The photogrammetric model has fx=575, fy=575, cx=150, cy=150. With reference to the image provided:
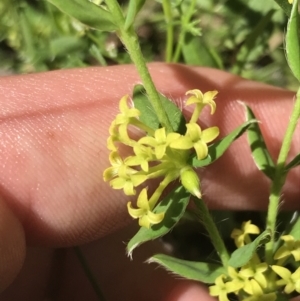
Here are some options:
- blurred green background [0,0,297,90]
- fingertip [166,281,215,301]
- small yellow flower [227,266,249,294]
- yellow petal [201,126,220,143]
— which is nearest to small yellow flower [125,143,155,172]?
yellow petal [201,126,220,143]

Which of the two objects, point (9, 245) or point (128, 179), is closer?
point (128, 179)

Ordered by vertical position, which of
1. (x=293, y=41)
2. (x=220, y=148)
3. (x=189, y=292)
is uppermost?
(x=293, y=41)

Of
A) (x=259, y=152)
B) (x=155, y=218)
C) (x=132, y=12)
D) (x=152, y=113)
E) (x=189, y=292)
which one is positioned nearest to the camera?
(x=132, y=12)

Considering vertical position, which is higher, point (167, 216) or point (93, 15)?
point (93, 15)

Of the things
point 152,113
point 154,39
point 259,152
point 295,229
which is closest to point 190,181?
point 152,113

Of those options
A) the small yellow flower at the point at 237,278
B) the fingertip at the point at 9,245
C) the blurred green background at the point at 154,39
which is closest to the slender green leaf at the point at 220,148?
the small yellow flower at the point at 237,278

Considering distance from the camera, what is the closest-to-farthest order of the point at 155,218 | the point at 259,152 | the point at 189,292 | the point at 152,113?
the point at 155,218
the point at 152,113
the point at 259,152
the point at 189,292

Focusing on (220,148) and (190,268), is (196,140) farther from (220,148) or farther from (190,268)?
(190,268)

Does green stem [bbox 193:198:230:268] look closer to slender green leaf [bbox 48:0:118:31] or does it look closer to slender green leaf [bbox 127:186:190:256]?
slender green leaf [bbox 127:186:190:256]
